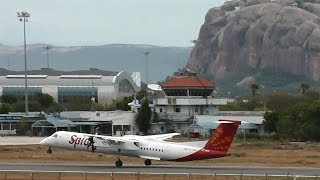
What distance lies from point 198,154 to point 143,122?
8472 centimetres

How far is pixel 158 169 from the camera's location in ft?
250

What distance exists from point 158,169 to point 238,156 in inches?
783

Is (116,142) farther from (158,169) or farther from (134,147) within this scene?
(158,169)

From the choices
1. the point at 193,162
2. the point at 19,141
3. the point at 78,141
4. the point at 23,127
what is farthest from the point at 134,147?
the point at 23,127

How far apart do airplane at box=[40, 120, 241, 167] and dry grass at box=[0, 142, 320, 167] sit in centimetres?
439

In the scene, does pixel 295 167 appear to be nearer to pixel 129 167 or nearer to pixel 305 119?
pixel 129 167

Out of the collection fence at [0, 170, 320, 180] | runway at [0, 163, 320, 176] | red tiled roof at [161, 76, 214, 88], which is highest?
red tiled roof at [161, 76, 214, 88]

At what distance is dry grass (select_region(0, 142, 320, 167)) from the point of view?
8488 centimetres

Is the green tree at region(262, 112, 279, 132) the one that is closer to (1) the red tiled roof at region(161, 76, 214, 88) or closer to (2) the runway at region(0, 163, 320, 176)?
(1) the red tiled roof at region(161, 76, 214, 88)

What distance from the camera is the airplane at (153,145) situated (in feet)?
249

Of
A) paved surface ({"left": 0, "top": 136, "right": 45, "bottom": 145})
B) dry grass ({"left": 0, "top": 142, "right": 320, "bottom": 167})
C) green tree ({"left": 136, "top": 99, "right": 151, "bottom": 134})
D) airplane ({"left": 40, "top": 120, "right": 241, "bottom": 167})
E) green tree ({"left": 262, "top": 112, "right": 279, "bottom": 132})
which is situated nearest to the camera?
airplane ({"left": 40, "top": 120, "right": 241, "bottom": 167})

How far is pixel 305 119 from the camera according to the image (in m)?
134

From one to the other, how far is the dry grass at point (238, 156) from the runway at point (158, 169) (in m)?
4.88

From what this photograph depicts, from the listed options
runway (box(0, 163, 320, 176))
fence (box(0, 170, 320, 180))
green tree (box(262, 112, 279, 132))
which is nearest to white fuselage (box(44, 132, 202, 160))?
runway (box(0, 163, 320, 176))
